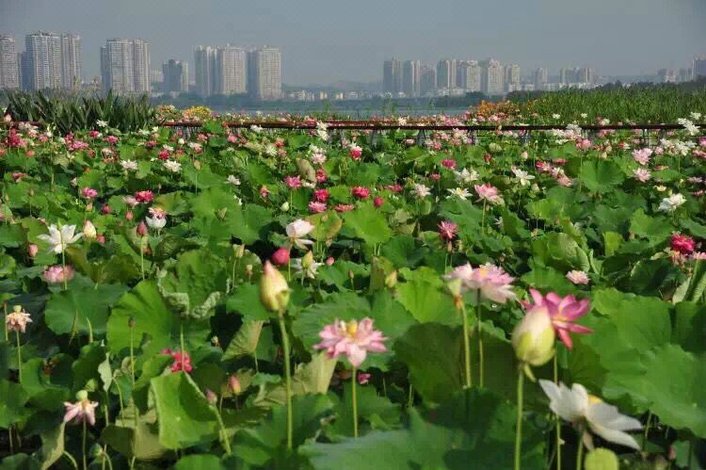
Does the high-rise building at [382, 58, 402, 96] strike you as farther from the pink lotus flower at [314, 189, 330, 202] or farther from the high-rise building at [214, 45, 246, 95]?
the pink lotus flower at [314, 189, 330, 202]

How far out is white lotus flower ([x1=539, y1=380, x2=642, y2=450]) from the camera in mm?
687

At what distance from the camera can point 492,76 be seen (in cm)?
10262

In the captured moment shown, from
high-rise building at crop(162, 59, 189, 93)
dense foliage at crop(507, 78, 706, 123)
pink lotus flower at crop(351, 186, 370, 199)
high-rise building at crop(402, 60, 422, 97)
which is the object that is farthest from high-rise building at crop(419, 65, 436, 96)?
pink lotus flower at crop(351, 186, 370, 199)

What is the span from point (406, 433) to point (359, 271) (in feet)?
3.23

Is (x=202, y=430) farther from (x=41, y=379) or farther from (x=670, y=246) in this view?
(x=670, y=246)

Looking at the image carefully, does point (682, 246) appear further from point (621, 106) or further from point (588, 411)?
point (621, 106)

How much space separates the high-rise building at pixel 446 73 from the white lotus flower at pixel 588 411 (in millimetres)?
105230

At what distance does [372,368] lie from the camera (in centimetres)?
122

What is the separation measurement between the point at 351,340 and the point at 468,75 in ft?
343

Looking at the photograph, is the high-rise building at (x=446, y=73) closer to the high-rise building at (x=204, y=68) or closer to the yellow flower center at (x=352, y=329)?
the high-rise building at (x=204, y=68)

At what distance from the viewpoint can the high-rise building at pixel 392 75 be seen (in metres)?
116

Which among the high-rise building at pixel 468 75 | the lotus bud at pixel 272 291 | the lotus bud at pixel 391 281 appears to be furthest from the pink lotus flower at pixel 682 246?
the high-rise building at pixel 468 75

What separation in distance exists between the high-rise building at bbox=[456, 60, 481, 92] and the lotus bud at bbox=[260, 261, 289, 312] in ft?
331

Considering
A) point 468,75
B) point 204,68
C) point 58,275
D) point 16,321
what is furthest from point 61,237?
point 204,68
